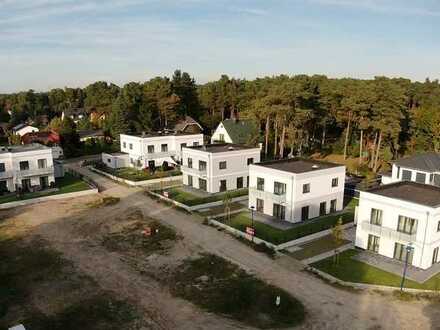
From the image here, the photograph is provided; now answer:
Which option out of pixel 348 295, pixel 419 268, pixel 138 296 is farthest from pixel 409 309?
pixel 138 296

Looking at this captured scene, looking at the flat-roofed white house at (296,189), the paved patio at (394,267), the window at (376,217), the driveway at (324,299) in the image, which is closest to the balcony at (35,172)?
the driveway at (324,299)

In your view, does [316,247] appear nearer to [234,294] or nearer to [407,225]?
[407,225]

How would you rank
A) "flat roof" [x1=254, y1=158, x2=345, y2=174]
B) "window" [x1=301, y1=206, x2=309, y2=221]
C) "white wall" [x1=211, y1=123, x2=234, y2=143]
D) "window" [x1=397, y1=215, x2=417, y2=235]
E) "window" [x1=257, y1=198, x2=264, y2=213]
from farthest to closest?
1. "white wall" [x1=211, y1=123, x2=234, y2=143]
2. "window" [x1=257, y1=198, x2=264, y2=213]
3. "flat roof" [x1=254, y1=158, x2=345, y2=174]
4. "window" [x1=301, y1=206, x2=309, y2=221]
5. "window" [x1=397, y1=215, x2=417, y2=235]

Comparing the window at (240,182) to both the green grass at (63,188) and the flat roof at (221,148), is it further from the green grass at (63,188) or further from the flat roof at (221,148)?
the green grass at (63,188)

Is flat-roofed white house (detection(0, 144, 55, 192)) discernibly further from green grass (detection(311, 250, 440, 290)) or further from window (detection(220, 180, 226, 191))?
green grass (detection(311, 250, 440, 290))

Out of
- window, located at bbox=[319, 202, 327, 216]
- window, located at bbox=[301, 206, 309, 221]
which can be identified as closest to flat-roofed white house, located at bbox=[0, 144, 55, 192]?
window, located at bbox=[301, 206, 309, 221]

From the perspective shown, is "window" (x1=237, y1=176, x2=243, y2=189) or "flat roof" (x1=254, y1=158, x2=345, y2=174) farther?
"window" (x1=237, y1=176, x2=243, y2=189)
